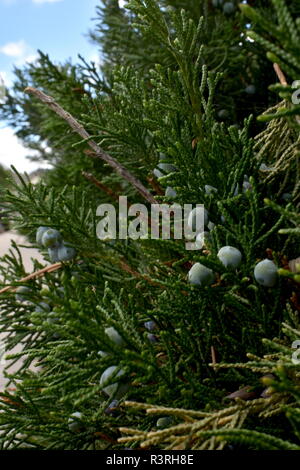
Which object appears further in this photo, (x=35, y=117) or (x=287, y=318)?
(x=35, y=117)

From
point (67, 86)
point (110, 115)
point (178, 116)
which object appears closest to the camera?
point (178, 116)

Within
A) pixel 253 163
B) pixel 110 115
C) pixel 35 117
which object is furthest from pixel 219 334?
pixel 35 117

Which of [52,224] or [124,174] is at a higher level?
[124,174]

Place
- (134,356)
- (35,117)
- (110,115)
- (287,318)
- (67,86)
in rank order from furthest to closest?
(35,117), (67,86), (110,115), (287,318), (134,356)

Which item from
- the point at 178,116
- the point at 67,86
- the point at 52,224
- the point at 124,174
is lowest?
the point at 52,224

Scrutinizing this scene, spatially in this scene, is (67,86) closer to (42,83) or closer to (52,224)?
(42,83)

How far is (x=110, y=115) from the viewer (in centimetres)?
112

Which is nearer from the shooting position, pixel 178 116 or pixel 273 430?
pixel 273 430

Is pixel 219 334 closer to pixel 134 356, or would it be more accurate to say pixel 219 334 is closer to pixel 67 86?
pixel 134 356
